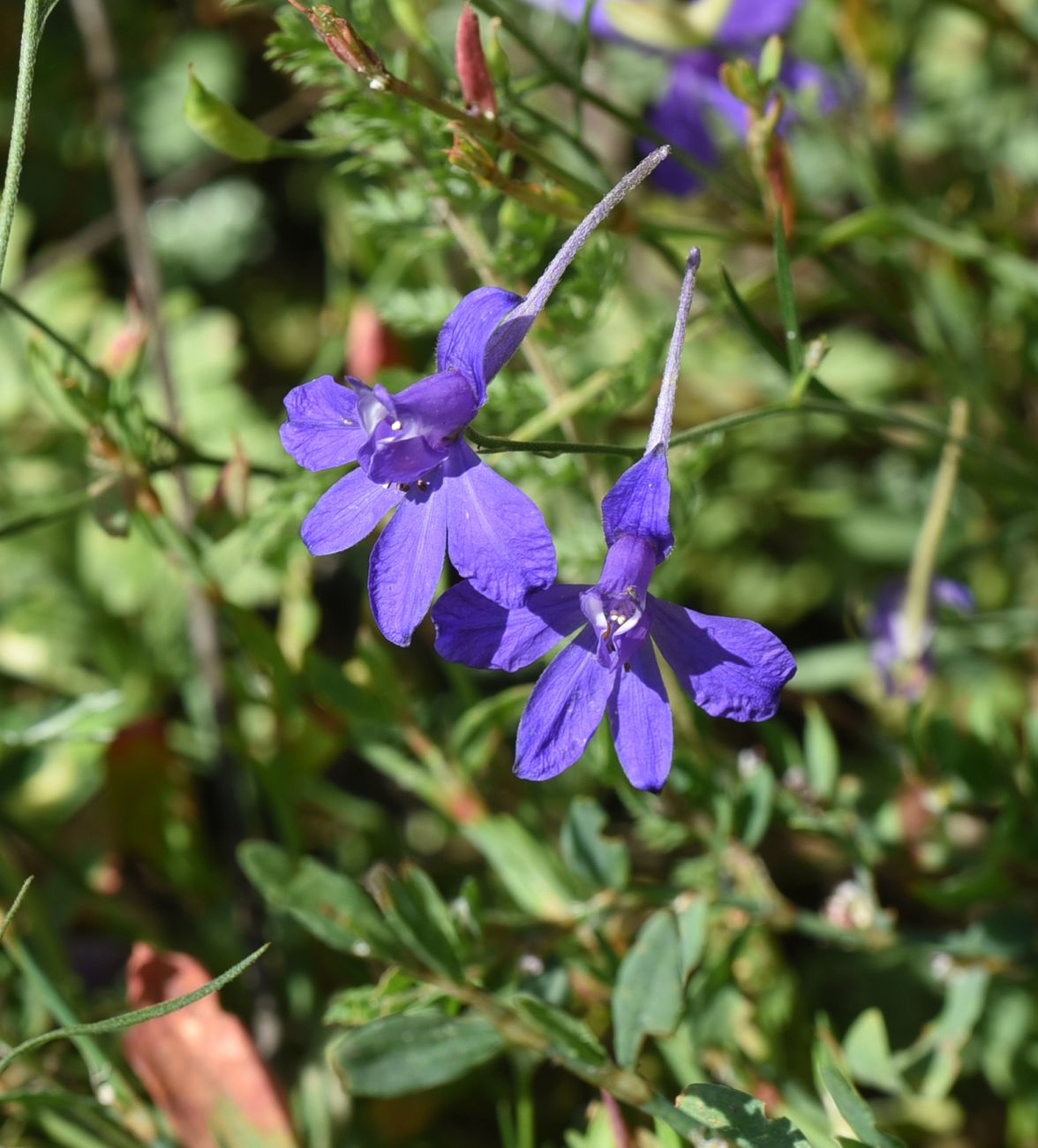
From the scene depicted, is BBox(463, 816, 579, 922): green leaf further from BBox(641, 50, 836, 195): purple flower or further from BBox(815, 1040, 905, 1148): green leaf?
BBox(641, 50, 836, 195): purple flower

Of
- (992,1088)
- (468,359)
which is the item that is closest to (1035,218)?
(992,1088)

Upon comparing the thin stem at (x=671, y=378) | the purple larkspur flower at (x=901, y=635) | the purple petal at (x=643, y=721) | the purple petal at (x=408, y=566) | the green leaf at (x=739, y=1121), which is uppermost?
the thin stem at (x=671, y=378)

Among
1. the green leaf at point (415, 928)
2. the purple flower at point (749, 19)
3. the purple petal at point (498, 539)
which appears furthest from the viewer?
the purple flower at point (749, 19)

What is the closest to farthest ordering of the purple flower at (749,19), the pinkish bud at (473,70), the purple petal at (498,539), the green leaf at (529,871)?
the purple petal at (498,539)
the pinkish bud at (473,70)
the green leaf at (529,871)
the purple flower at (749,19)

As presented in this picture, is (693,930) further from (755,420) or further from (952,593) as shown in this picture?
(952,593)

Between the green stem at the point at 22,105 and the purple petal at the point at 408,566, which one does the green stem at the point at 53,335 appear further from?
the purple petal at the point at 408,566

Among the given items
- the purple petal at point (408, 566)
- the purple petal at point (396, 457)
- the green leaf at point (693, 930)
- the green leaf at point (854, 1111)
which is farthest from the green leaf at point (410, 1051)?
the purple petal at point (396, 457)

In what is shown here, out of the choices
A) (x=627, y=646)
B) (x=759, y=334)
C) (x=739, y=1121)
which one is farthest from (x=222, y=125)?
(x=739, y=1121)

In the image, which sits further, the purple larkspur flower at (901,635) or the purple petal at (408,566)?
the purple larkspur flower at (901,635)
